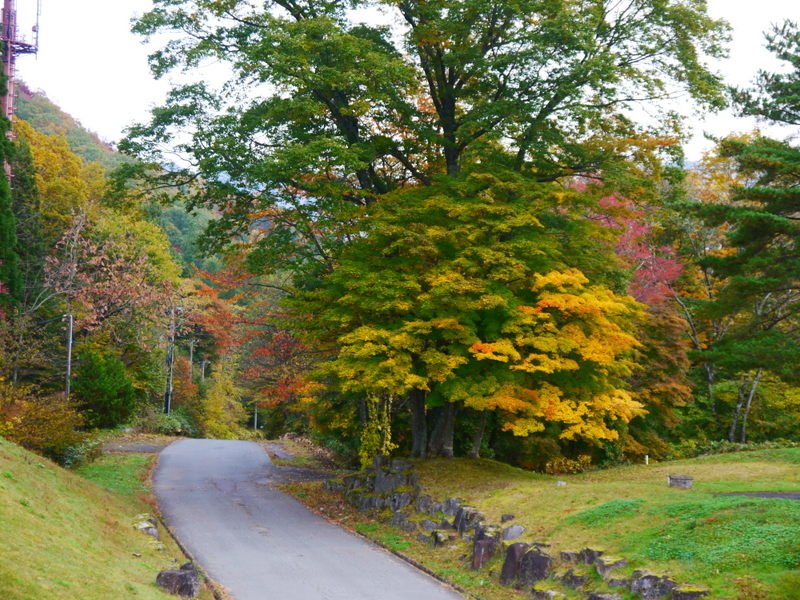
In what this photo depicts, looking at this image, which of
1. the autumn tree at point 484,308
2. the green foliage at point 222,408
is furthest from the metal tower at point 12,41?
the autumn tree at point 484,308

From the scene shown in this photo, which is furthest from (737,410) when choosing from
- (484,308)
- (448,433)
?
(484,308)

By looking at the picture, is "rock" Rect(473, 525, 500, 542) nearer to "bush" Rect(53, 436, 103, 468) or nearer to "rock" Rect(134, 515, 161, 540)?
"rock" Rect(134, 515, 161, 540)

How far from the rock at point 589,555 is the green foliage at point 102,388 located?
86.1ft

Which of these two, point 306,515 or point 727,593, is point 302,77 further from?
point 727,593

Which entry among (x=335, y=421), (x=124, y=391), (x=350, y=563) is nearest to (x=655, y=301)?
(x=335, y=421)

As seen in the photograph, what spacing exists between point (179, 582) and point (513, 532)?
5762 millimetres

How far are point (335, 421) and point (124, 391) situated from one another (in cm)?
1638

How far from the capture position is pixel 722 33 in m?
19.1

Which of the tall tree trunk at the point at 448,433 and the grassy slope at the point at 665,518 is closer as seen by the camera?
the grassy slope at the point at 665,518

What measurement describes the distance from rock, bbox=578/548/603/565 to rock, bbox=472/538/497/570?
218cm

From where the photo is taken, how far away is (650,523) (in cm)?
1161

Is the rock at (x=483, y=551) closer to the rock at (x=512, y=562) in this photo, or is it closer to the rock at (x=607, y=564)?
the rock at (x=512, y=562)

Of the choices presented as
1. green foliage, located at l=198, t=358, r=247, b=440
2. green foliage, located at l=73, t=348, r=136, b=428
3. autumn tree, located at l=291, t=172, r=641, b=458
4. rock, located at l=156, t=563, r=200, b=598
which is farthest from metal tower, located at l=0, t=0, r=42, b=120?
rock, located at l=156, t=563, r=200, b=598

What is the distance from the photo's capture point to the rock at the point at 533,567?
11.6 meters
